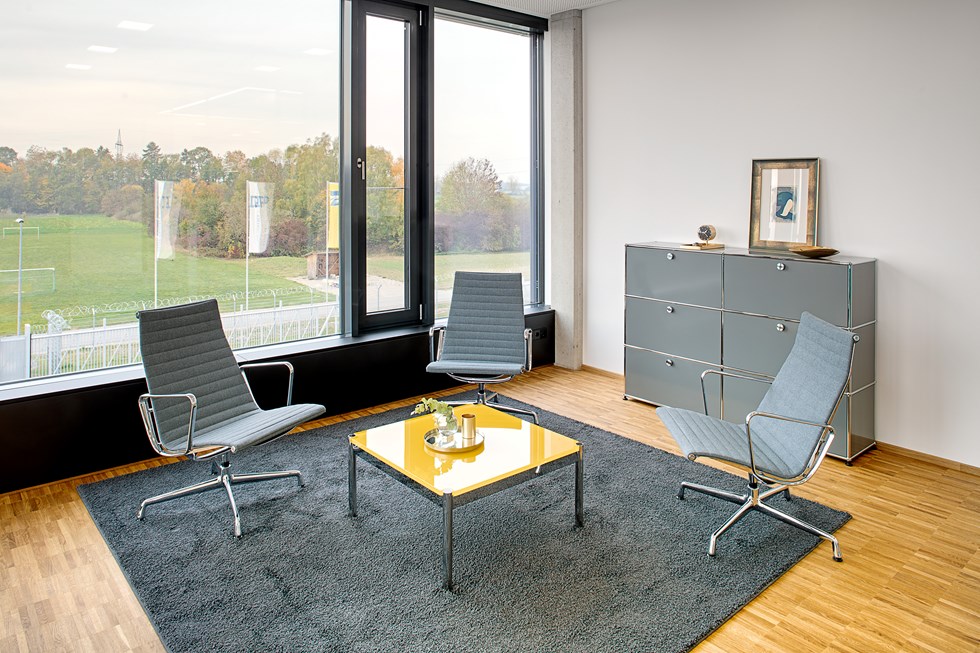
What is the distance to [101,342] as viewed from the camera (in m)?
4.87

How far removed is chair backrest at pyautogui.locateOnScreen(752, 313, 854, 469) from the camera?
3.52 meters

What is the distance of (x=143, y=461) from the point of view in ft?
15.6

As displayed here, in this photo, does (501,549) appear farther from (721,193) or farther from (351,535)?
(721,193)

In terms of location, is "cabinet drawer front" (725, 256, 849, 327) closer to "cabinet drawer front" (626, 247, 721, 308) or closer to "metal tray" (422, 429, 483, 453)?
"cabinet drawer front" (626, 247, 721, 308)

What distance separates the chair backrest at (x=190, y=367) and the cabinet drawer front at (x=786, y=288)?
131 inches

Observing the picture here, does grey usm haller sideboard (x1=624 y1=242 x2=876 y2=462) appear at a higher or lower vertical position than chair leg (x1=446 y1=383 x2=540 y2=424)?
higher

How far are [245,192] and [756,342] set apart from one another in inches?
149

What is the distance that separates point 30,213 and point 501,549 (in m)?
3.48

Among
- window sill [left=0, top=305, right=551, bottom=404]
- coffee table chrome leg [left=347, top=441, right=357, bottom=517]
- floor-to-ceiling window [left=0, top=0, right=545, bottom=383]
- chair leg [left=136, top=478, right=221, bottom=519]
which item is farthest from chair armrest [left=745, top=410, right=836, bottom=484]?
floor-to-ceiling window [left=0, top=0, right=545, bottom=383]

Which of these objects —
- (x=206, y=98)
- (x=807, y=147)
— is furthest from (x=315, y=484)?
(x=807, y=147)

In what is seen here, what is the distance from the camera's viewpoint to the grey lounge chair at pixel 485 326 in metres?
5.62

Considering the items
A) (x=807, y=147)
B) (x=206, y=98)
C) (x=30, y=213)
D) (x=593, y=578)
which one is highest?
(x=206, y=98)

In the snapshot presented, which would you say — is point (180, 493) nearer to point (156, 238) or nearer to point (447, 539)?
point (447, 539)

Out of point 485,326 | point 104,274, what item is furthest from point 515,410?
point 104,274
